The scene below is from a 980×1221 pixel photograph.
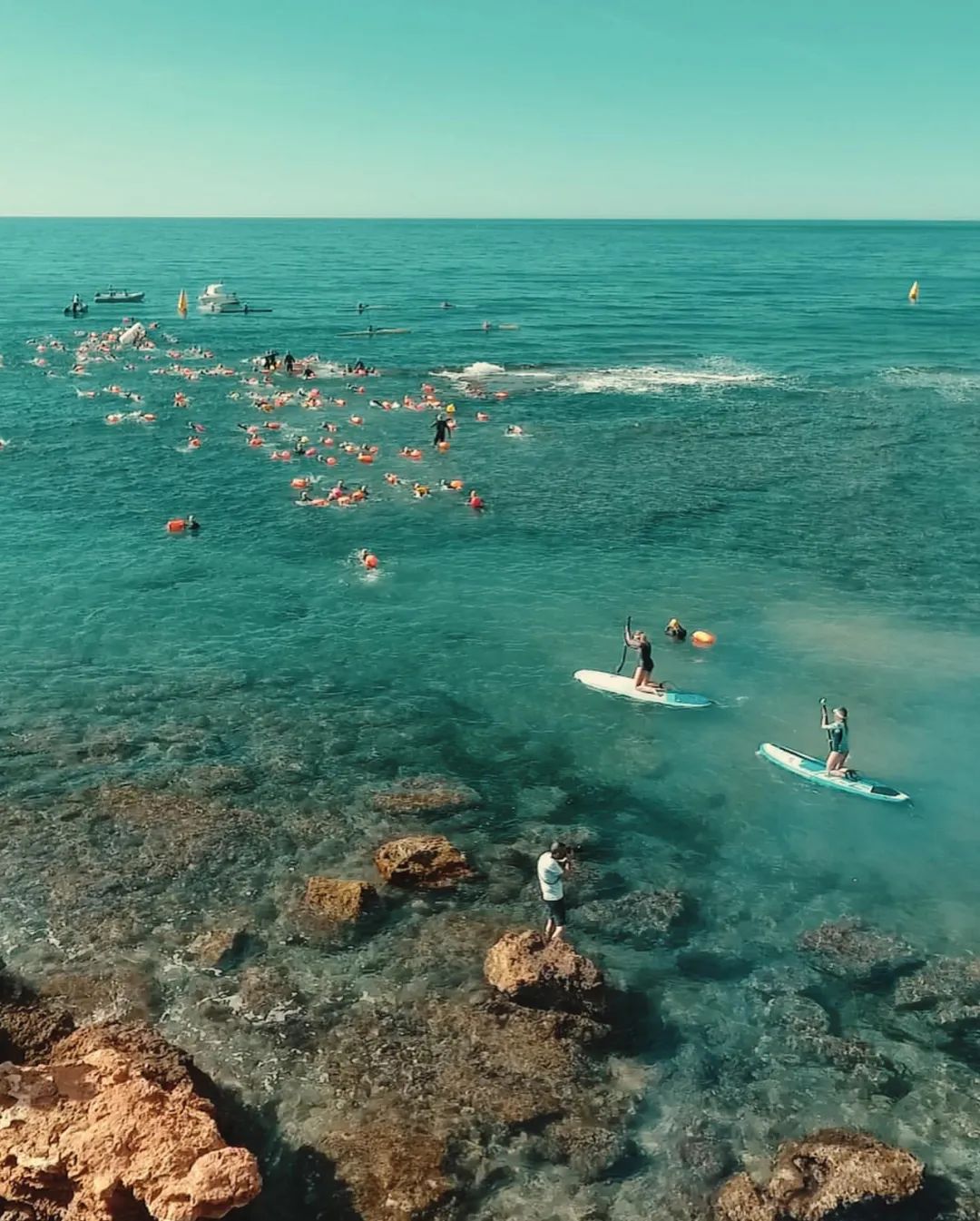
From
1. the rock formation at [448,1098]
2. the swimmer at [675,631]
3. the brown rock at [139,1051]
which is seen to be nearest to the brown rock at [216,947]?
the brown rock at [139,1051]

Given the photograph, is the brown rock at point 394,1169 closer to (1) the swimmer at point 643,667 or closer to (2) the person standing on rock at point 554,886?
(2) the person standing on rock at point 554,886

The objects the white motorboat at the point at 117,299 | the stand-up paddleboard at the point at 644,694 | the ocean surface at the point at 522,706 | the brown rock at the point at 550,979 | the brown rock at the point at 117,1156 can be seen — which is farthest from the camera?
the white motorboat at the point at 117,299

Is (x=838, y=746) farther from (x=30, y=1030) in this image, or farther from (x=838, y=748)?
(x=30, y=1030)

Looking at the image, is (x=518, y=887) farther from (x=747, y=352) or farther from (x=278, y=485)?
(x=747, y=352)

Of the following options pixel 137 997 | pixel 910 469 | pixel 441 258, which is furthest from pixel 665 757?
pixel 441 258

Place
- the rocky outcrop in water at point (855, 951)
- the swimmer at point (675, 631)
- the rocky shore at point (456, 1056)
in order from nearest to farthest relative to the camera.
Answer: the rocky shore at point (456, 1056) < the rocky outcrop in water at point (855, 951) < the swimmer at point (675, 631)

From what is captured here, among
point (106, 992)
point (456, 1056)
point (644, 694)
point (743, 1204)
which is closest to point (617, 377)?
point (644, 694)
